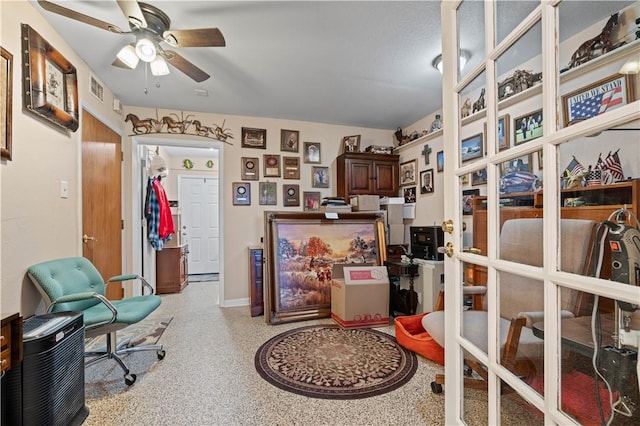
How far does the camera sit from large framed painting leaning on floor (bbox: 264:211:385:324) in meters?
3.16

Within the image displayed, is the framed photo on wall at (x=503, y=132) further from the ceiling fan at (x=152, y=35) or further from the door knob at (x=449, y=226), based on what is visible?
the ceiling fan at (x=152, y=35)

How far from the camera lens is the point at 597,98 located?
2.25 ft

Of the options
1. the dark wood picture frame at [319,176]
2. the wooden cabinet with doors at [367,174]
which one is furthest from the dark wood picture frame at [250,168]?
the wooden cabinet with doors at [367,174]

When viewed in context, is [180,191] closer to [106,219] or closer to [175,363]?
[106,219]

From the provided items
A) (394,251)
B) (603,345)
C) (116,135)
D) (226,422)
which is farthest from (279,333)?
(116,135)

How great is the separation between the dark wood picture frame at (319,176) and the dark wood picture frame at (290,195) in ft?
0.87

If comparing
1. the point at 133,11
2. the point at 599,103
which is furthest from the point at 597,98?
the point at 133,11

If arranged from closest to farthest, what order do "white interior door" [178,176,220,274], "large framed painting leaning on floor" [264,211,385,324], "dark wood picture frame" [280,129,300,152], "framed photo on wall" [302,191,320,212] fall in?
"large framed painting leaning on floor" [264,211,385,324] → "dark wood picture frame" [280,129,300,152] → "framed photo on wall" [302,191,320,212] → "white interior door" [178,176,220,274]

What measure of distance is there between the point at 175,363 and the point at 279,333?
36.4 inches

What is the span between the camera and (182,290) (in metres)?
4.54

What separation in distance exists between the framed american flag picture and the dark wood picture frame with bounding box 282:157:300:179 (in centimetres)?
335

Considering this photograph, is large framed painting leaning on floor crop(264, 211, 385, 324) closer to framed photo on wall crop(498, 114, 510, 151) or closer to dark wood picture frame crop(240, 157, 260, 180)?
dark wood picture frame crop(240, 157, 260, 180)

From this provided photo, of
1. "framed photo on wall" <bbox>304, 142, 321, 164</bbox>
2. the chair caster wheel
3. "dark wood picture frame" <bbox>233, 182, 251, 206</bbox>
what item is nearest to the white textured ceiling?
"framed photo on wall" <bbox>304, 142, 321, 164</bbox>

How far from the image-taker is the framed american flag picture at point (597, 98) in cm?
66
